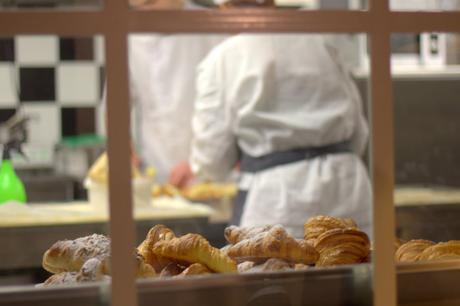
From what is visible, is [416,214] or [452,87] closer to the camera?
[416,214]

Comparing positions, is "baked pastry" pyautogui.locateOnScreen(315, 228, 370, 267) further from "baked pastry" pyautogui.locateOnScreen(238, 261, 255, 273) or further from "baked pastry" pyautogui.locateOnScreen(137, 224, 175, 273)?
"baked pastry" pyautogui.locateOnScreen(137, 224, 175, 273)

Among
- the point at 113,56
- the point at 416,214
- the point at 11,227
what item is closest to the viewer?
the point at 113,56

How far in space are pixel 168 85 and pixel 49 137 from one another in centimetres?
107

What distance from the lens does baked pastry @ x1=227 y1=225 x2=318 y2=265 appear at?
3.34 ft

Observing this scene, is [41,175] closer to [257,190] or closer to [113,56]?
[257,190]

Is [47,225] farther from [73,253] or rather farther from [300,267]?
[300,267]

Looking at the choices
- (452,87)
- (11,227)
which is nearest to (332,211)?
(11,227)

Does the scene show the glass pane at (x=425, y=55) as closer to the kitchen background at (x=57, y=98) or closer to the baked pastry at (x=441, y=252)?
the kitchen background at (x=57, y=98)

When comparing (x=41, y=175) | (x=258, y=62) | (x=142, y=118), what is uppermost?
(x=258, y=62)

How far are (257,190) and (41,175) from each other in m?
1.82

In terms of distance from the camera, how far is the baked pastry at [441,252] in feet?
3.44

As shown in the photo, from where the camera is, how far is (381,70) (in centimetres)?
85

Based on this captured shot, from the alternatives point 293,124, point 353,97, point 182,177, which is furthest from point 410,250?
point 182,177

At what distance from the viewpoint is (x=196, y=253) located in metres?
1.00
